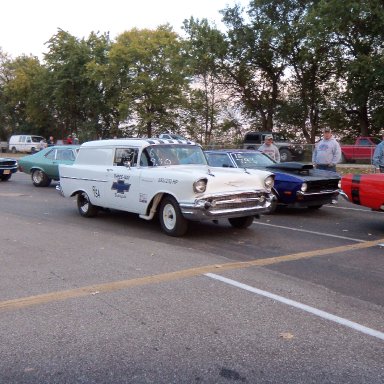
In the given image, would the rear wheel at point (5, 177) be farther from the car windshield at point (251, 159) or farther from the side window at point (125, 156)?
the side window at point (125, 156)

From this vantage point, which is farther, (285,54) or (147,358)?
(285,54)

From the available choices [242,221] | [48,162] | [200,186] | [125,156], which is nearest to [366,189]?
[242,221]

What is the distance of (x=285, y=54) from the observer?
35594 millimetres

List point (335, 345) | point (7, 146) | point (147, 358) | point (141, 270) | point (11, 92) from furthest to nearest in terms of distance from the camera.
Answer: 1. point (11, 92)
2. point (7, 146)
3. point (141, 270)
4. point (335, 345)
5. point (147, 358)

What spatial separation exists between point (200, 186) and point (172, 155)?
1.52 meters

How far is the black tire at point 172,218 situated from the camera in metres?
8.20

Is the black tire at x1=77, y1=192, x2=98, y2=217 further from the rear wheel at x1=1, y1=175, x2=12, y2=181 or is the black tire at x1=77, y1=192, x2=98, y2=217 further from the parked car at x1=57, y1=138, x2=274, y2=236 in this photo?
the rear wheel at x1=1, y1=175, x2=12, y2=181

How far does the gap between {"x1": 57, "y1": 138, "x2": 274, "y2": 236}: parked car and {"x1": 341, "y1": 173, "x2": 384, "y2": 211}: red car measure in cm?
138

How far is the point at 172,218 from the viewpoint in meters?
8.42

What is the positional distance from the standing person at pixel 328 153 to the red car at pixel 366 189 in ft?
10.4

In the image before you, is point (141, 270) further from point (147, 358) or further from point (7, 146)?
point (7, 146)

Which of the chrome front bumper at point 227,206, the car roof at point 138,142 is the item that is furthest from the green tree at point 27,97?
the chrome front bumper at point 227,206

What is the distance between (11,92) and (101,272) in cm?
5657

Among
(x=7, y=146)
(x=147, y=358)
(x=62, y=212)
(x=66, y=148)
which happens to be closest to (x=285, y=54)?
(x=66, y=148)
